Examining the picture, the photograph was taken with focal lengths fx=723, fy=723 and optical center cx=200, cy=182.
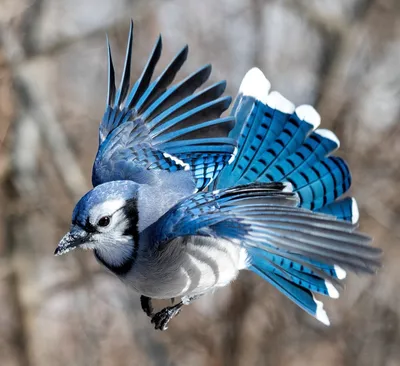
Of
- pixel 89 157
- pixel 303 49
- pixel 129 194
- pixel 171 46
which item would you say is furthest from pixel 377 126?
pixel 129 194

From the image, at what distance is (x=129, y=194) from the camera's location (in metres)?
1.63

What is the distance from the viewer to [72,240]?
1.57 m

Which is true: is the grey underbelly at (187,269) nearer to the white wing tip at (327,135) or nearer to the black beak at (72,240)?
the black beak at (72,240)

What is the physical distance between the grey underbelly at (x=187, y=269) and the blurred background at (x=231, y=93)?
2.01m

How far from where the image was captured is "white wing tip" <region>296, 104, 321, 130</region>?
2.05 m

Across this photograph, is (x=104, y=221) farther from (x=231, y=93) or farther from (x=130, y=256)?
(x=231, y=93)

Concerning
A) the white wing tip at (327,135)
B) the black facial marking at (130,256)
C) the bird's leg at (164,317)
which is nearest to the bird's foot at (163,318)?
the bird's leg at (164,317)

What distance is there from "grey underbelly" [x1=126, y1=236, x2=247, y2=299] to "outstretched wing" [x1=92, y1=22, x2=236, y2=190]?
194mm

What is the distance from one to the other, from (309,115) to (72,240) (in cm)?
83

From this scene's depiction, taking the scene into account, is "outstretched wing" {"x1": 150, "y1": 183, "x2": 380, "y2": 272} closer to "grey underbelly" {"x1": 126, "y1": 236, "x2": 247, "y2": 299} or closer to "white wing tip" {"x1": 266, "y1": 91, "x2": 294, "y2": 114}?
"grey underbelly" {"x1": 126, "y1": 236, "x2": 247, "y2": 299}

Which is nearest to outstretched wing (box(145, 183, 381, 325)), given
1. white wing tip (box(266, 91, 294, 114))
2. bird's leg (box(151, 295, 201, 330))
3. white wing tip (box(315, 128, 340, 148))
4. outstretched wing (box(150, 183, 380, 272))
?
outstretched wing (box(150, 183, 380, 272))

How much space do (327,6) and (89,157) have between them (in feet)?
5.46

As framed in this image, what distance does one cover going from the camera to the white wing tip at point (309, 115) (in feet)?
6.73

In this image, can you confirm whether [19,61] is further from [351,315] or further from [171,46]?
[351,315]
